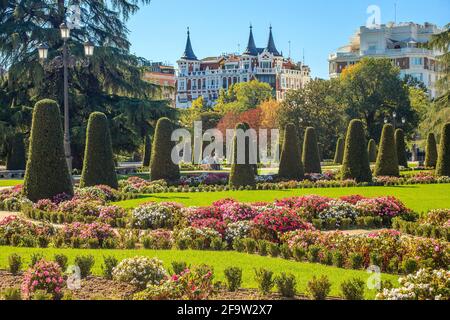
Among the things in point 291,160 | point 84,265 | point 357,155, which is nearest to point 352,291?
point 84,265

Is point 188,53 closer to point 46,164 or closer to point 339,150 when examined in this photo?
point 339,150

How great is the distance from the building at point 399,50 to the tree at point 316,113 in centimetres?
3974

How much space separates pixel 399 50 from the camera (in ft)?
295

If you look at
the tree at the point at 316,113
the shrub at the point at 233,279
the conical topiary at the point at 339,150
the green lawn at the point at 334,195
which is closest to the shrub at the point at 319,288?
the shrub at the point at 233,279

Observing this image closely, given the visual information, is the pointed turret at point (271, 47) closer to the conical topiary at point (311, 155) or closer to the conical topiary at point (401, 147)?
the conical topiary at point (401, 147)

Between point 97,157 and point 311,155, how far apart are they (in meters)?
12.4

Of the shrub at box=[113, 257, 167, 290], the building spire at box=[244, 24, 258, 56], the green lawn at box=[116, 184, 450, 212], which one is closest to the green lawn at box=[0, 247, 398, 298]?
the shrub at box=[113, 257, 167, 290]

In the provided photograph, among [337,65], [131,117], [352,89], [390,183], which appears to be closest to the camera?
[390,183]

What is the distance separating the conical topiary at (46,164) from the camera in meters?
18.1

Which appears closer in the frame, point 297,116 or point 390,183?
point 390,183

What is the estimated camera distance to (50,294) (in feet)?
24.0

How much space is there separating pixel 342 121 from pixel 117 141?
23636 millimetres
